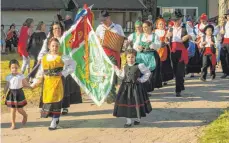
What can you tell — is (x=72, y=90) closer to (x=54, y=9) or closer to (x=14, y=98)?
(x=14, y=98)

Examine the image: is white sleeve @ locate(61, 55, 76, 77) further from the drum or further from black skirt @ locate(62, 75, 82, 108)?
the drum

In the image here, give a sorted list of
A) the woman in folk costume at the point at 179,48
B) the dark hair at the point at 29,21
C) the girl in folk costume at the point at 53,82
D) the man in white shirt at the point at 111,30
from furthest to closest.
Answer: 1. the dark hair at the point at 29,21
2. the woman in folk costume at the point at 179,48
3. the man in white shirt at the point at 111,30
4. the girl in folk costume at the point at 53,82

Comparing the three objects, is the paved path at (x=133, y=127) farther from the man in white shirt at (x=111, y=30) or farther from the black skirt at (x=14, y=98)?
the black skirt at (x=14, y=98)

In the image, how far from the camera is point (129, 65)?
7.93 meters

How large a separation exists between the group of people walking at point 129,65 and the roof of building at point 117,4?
2055 cm

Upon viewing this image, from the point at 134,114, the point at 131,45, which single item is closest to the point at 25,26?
the point at 131,45

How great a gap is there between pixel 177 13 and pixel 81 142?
459cm

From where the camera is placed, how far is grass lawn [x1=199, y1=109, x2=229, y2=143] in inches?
276

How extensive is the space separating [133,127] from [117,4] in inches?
1059

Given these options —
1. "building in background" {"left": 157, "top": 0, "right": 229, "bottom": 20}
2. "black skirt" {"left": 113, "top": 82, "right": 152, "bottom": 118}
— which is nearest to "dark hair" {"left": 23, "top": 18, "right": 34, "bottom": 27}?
"black skirt" {"left": 113, "top": 82, "right": 152, "bottom": 118}

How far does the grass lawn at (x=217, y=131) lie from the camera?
7018mm

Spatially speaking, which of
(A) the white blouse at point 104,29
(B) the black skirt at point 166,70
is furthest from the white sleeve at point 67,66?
(B) the black skirt at point 166,70

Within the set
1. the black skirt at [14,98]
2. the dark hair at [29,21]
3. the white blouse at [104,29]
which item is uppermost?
the dark hair at [29,21]

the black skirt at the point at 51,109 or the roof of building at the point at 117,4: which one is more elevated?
the roof of building at the point at 117,4
